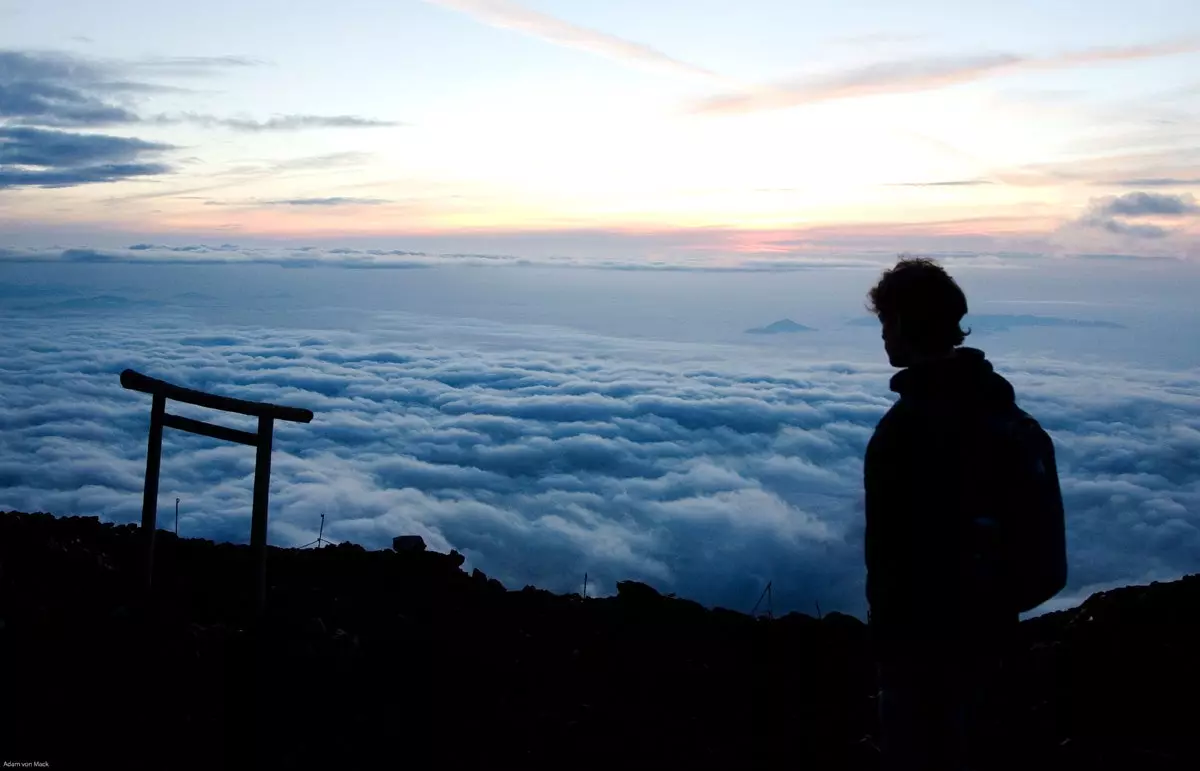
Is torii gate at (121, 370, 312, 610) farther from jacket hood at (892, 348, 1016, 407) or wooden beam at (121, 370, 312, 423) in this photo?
jacket hood at (892, 348, 1016, 407)

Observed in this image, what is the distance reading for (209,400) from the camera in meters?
5.80

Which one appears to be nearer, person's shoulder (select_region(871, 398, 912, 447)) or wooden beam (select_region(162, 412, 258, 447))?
person's shoulder (select_region(871, 398, 912, 447))

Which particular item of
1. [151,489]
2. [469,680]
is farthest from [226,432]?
[469,680]

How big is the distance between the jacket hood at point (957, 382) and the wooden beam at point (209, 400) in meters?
4.01

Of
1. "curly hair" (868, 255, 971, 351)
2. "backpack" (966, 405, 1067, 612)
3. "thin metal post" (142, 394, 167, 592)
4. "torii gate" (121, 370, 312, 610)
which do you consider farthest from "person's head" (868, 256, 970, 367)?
"thin metal post" (142, 394, 167, 592)

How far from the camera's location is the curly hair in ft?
A: 9.21

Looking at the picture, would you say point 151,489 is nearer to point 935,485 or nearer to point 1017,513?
point 935,485

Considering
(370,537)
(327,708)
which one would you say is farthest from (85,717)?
(370,537)

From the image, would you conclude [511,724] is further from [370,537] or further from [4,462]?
[4,462]

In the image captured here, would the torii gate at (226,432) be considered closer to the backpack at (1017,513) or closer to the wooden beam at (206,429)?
the wooden beam at (206,429)

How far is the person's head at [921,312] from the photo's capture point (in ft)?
9.21

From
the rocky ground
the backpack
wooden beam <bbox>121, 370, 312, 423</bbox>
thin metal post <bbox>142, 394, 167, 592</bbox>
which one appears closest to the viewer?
the backpack

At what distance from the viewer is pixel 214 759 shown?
4.40 meters

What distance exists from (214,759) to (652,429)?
339 ft
